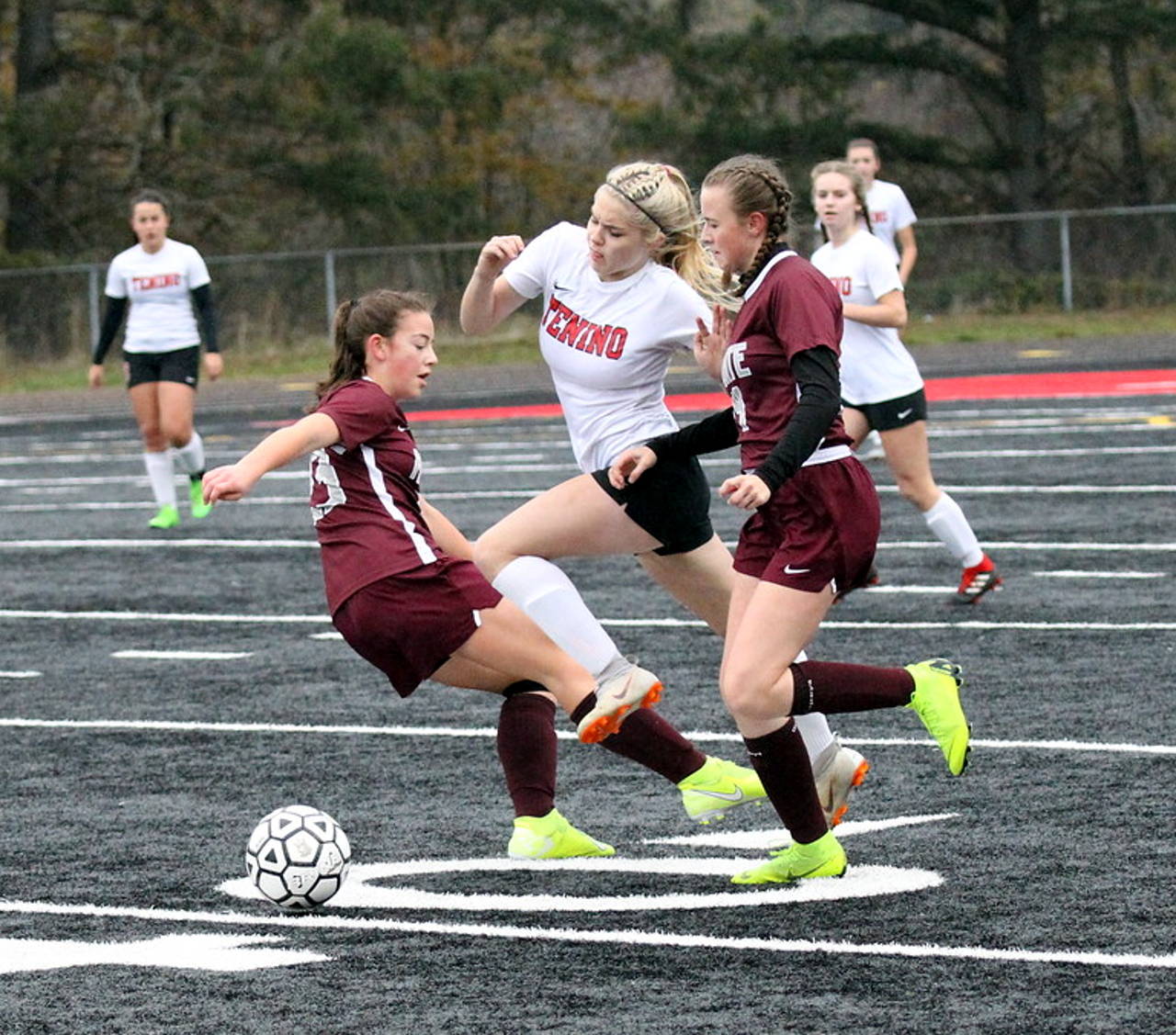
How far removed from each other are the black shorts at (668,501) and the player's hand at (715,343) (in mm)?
560

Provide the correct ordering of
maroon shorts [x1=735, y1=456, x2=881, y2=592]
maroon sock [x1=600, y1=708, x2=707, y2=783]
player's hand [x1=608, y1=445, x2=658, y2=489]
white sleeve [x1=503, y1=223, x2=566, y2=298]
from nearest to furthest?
1. maroon shorts [x1=735, y1=456, x2=881, y2=592]
2. maroon sock [x1=600, y1=708, x2=707, y2=783]
3. player's hand [x1=608, y1=445, x2=658, y2=489]
4. white sleeve [x1=503, y1=223, x2=566, y2=298]

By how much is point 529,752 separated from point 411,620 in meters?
0.56

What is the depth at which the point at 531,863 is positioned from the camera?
6.55 m

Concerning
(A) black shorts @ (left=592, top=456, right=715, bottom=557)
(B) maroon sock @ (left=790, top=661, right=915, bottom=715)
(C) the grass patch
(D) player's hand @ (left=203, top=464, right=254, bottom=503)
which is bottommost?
(C) the grass patch

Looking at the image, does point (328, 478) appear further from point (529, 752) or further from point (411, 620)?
point (529, 752)

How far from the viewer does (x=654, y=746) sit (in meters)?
6.71

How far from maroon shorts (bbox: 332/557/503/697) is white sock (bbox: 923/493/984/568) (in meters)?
5.23

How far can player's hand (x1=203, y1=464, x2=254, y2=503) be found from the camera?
5.86 meters

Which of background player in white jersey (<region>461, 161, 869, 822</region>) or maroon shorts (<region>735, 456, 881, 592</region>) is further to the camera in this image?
background player in white jersey (<region>461, 161, 869, 822</region>)

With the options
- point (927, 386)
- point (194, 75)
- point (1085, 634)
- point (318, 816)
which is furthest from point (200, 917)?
point (194, 75)

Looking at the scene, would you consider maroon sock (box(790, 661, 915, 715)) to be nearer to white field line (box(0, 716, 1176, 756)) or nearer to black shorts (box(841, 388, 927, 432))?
white field line (box(0, 716, 1176, 756))

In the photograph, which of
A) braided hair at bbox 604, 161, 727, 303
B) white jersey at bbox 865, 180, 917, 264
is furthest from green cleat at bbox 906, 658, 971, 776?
white jersey at bbox 865, 180, 917, 264

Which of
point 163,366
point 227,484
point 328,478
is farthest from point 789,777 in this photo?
point 163,366

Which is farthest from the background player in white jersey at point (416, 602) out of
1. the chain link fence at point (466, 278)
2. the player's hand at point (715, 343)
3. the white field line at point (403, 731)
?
the chain link fence at point (466, 278)
